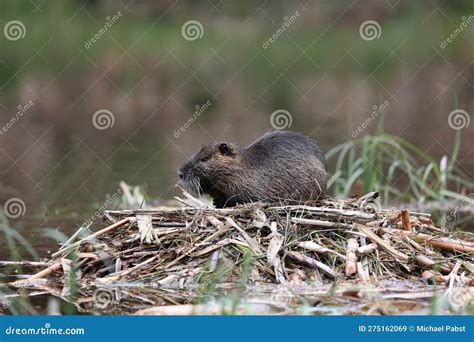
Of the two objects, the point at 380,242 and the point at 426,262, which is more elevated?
the point at 380,242

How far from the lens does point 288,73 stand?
24672 mm

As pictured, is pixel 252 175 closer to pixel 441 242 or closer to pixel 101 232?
pixel 101 232

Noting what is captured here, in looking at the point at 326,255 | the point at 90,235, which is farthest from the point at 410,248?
the point at 90,235

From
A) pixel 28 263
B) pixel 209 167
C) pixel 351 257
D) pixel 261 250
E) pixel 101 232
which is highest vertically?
pixel 209 167

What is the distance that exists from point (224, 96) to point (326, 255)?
14.9 meters

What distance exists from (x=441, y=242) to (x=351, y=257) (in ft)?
3.08

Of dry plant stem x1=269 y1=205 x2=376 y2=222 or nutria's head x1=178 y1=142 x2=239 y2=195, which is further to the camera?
nutria's head x1=178 y1=142 x2=239 y2=195

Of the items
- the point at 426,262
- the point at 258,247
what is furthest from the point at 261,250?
the point at 426,262

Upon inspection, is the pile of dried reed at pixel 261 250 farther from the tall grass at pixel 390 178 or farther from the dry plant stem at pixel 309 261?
the tall grass at pixel 390 178

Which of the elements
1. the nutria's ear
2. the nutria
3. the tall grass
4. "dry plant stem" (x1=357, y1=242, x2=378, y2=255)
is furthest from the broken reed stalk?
the tall grass

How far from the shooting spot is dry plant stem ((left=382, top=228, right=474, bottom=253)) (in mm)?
7703

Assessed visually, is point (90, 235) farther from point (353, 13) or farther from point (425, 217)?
point (353, 13)

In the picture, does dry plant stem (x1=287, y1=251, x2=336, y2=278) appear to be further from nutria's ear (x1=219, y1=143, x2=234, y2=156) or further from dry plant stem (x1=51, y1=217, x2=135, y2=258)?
nutria's ear (x1=219, y1=143, x2=234, y2=156)

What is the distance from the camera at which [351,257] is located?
725 cm
